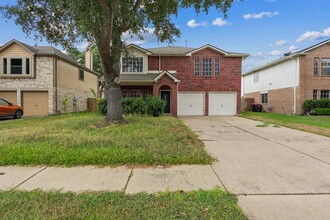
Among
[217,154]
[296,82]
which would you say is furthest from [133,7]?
[296,82]

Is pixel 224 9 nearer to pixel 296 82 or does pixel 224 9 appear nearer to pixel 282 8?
pixel 282 8

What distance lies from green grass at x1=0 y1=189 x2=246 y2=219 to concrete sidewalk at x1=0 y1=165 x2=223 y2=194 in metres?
0.32

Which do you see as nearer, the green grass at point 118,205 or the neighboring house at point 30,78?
the green grass at point 118,205

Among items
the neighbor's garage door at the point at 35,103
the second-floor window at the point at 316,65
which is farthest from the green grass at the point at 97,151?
the second-floor window at the point at 316,65

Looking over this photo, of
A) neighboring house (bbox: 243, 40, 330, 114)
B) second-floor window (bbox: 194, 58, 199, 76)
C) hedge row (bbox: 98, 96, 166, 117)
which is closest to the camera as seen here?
hedge row (bbox: 98, 96, 166, 117)

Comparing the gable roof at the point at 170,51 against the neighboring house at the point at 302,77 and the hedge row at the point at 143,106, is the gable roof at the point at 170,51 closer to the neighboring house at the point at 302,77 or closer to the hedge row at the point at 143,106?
the hedge row at the point at 143,106

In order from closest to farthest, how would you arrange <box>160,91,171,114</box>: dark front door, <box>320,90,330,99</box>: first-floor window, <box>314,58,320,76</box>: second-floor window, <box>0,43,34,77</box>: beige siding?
<box>0,43,34,77</box>: beige siding
<box>160,91,171,114</box>: dark front door
<box>314,58,320,76</box>: second-floor window
<box>320,90,330,99</box>: first-floor window

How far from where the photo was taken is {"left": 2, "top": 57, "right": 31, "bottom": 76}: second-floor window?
65.0 ft

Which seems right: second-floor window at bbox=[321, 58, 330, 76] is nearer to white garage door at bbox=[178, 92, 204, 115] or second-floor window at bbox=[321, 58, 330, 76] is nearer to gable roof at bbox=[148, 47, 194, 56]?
white garage door at bbox=[178, 92, 204, 115]

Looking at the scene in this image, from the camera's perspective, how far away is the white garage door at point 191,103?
71.6ft

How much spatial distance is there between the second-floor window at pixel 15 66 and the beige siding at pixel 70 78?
2487mm

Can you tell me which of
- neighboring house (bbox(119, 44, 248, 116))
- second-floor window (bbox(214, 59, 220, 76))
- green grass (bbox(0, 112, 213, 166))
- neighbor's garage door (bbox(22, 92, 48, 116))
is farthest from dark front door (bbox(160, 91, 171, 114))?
green grass (bbox(0, 112, 213, 166))

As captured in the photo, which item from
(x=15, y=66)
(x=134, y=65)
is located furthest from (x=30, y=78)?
(x=134, y=65)

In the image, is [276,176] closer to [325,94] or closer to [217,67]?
[217,67]
